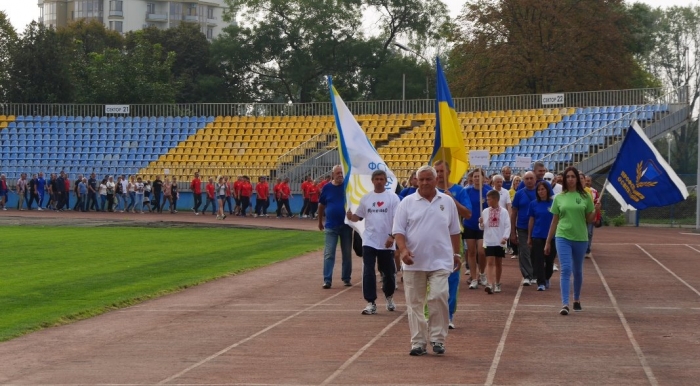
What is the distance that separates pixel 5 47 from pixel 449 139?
199ft

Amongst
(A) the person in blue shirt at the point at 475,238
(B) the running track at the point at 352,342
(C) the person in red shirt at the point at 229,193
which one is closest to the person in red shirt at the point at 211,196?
(C) the person in red shirt at the point at 229,193

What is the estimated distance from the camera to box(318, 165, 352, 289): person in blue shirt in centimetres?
1794

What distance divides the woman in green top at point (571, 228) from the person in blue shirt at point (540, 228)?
2899 millimetres

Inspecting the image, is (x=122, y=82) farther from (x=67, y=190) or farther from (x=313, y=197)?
(x=313, y=197)

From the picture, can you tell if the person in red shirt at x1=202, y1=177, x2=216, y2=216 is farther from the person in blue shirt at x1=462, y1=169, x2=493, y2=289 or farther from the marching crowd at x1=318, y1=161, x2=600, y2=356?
the person in blue shirt at x1=462, y1=169, x2=493, y2=289

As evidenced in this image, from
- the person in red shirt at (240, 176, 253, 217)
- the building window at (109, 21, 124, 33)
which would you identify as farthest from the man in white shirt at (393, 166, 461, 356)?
the building window at (109, 21, 124, 33)

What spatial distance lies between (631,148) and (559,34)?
1548 inches

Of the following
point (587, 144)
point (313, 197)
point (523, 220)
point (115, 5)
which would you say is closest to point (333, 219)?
point (523, 220)

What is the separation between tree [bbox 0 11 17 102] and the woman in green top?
5597 centimetres

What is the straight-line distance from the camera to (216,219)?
43.0 meters

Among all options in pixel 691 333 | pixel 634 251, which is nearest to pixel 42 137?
pixel 634 251

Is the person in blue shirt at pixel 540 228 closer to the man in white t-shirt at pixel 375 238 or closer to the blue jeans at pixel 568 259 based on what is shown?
the blue jeans at pixel 568 259

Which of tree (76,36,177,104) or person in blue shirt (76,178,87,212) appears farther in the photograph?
tree (76,36,177,104)

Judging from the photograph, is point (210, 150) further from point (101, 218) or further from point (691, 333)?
point (691, 333)
